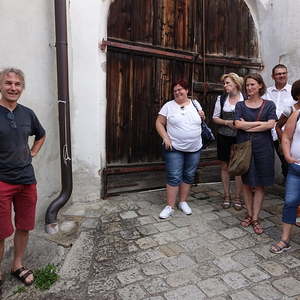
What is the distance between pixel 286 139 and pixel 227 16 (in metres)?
2.75

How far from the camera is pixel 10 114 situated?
256 centimetres

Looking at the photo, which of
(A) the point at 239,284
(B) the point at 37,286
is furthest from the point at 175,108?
(B) the point at 37,286

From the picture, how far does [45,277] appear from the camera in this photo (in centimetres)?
283

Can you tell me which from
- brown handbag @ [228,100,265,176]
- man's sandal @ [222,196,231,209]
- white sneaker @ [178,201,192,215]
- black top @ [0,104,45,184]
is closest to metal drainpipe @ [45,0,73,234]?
black top @ [0,104,45,184]

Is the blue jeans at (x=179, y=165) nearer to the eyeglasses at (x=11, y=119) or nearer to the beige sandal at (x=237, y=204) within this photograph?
the beige sandal at (x=237, y=204)

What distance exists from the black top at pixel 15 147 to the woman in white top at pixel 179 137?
166 cm

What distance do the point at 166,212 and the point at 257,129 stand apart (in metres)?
1.38

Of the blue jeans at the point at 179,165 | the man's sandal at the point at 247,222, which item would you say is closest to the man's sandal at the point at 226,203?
the man's sandal at the point at 247,222

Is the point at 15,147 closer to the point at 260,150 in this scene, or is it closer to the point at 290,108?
the point at 260,150

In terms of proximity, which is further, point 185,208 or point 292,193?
point 185,208

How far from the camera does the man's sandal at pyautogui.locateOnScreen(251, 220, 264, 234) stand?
144 inches

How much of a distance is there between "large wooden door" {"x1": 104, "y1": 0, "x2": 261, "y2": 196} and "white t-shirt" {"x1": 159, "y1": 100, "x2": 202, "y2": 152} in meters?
0.80

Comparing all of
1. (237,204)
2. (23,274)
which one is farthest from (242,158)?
(23,274)

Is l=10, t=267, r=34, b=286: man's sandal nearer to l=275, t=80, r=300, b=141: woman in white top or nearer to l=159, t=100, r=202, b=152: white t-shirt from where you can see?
l=159, t=100, r=202, b=152: white t-shirt
